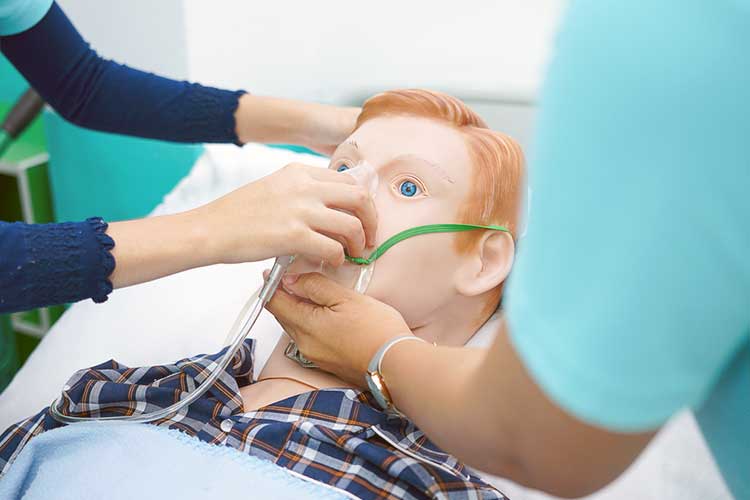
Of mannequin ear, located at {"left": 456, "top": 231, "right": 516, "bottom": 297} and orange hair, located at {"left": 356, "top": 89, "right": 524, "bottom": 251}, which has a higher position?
orange hair, located at {"left": 356, "top": 89, "right": 524, "bottom": 251}

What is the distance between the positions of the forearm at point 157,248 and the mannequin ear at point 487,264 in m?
0.45

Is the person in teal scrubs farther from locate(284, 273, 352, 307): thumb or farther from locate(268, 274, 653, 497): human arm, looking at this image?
locate(284, 273, 352, 307): thumb

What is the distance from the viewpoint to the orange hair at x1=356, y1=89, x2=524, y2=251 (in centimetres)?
121

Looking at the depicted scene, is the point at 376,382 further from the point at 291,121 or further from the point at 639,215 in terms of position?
the point at 291,121

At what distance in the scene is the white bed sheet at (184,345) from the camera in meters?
1.38

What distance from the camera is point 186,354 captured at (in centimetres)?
153

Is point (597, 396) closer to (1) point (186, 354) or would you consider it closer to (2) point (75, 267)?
(2) point (75, 267)

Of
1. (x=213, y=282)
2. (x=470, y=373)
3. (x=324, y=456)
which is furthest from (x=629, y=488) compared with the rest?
(x=213, y=282)

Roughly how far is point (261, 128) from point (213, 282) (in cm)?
43

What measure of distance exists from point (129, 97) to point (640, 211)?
51.4 inches

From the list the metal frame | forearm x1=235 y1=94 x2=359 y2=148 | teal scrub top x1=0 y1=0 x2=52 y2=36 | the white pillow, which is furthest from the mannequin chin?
the metal frame

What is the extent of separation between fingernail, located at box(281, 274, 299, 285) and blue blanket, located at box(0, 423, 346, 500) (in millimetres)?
279

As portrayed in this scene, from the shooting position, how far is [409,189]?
1.18 meters

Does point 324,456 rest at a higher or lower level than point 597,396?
lower
